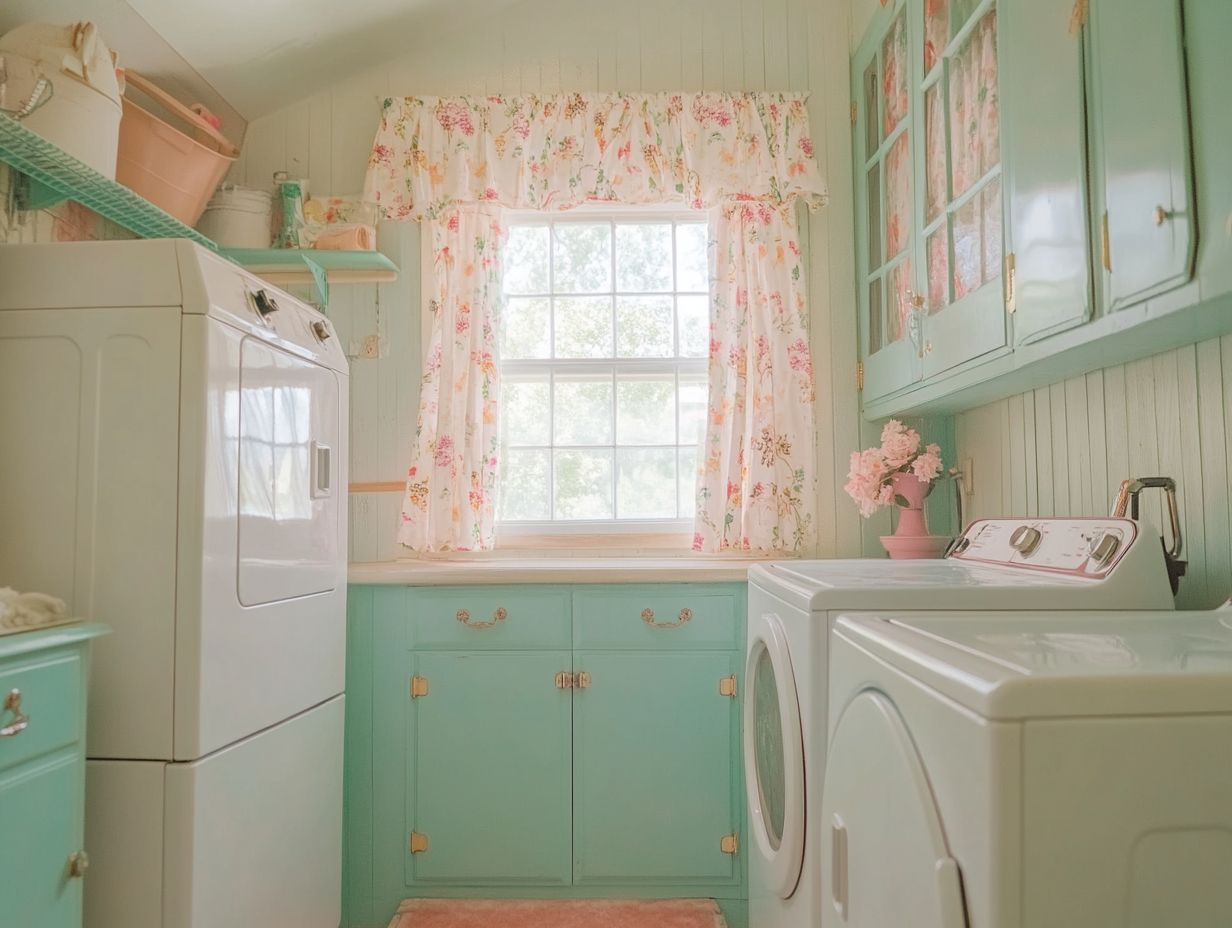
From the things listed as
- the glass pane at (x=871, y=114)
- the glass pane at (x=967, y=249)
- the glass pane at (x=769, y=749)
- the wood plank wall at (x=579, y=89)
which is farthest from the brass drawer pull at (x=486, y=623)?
the glass pane at (x=871, y=114)

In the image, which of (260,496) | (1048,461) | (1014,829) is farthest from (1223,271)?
(260,496)

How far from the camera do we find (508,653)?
246cm

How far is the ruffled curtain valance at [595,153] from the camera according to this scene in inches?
114

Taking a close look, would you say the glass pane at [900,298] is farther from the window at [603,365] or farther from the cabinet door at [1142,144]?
the cabinet door at [1142,144]

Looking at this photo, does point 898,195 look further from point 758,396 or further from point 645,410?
point 645,410

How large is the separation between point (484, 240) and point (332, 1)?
807mm

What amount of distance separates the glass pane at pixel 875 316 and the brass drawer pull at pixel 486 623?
54.7 inches

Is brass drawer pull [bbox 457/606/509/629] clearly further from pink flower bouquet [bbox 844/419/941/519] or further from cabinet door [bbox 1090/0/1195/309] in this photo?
cabinet door [bbox 1090/0/1195/309]

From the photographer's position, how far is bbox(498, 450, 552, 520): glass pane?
305 cm

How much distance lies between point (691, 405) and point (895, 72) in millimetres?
1205

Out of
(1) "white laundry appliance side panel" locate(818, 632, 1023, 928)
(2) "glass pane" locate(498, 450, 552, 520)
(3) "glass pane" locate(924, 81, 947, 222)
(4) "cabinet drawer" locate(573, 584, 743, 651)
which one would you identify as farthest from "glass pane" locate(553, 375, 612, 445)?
(1) "white laundry appliance side panel" locate(818, 632, 1023, 928)

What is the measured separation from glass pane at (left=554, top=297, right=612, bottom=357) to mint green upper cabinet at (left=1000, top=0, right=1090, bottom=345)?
1589 mm

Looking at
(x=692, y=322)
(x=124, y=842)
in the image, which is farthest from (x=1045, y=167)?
(x=124, y=842)

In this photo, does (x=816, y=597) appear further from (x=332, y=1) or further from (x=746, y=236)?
(x=332, y=1)
